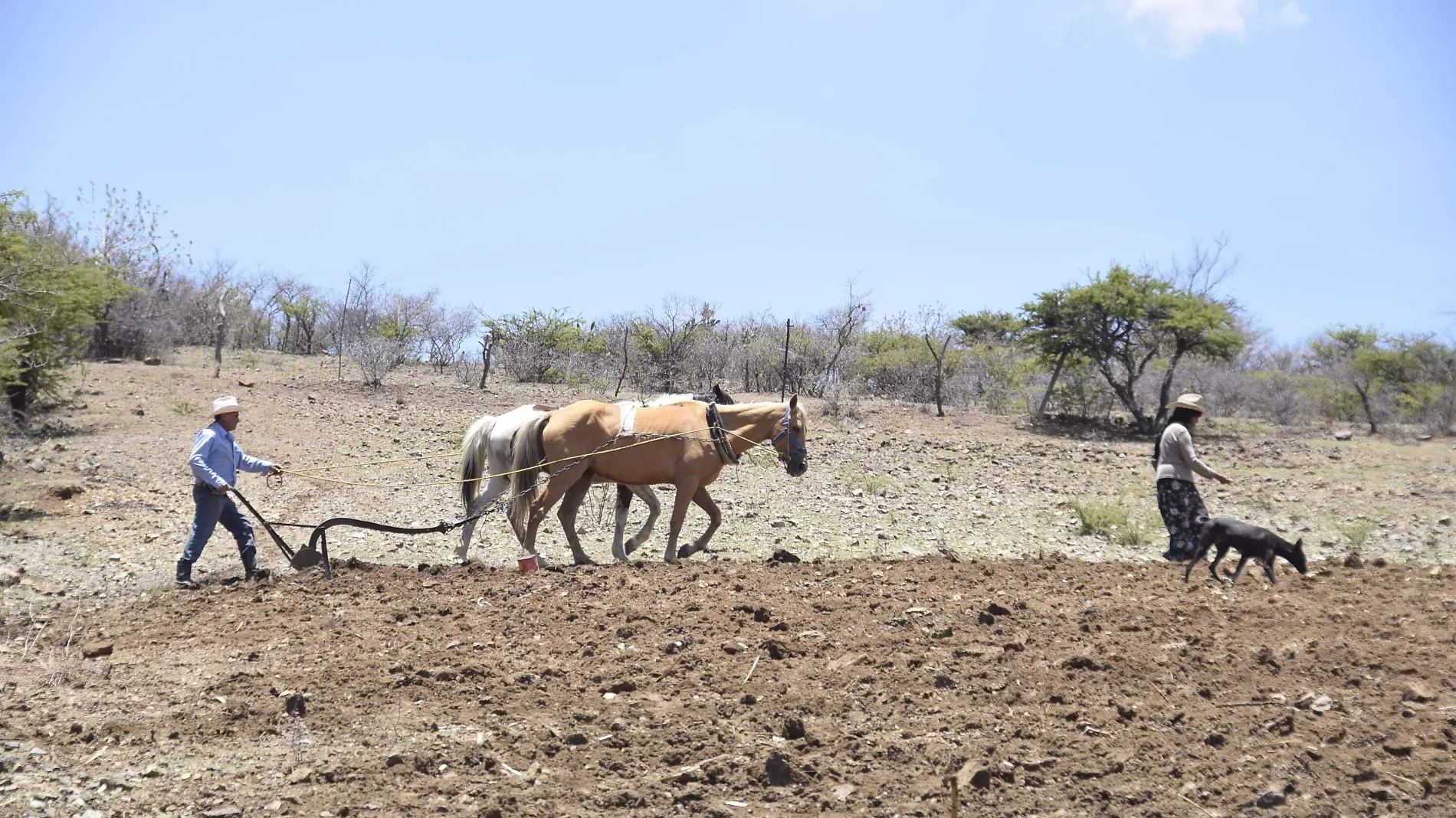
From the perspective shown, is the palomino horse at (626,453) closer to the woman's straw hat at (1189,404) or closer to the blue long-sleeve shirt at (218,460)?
the blue long-sleeve shirt at (218,460)

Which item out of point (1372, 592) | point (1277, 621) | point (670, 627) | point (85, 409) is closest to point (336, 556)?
point (670, 627)

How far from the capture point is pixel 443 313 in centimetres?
3800

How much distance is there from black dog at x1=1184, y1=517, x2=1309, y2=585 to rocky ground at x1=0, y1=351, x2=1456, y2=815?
0.81 ft

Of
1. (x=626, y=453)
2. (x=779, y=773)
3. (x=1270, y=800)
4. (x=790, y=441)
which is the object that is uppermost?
(x=790, y=441)

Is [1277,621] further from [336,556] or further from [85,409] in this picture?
[85,409]

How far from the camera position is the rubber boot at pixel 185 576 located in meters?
7.84

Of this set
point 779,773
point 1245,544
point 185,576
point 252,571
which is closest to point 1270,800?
point 779,773

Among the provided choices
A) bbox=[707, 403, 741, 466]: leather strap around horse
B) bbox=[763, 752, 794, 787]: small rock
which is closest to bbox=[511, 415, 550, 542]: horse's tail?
bbox=[707, 403, 741, 466]: leather strap around horse

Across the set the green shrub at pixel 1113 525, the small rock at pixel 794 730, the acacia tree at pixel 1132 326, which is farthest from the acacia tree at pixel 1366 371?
the small rock at pixel 794 730

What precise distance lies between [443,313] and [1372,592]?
3470 cm

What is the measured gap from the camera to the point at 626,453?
363 inches

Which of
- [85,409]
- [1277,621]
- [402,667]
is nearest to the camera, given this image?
[402,667]

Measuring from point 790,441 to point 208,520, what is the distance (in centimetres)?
495

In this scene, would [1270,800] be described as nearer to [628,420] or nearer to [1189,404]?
[1189,404]
